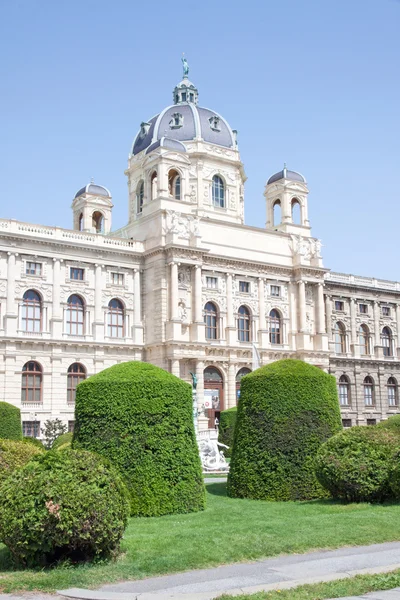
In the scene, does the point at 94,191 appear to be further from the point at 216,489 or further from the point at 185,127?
the point at 216,489

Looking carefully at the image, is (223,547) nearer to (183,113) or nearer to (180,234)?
(180,234)

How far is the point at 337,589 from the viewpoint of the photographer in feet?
31.8

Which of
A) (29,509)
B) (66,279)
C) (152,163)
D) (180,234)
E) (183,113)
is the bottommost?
(29,509)

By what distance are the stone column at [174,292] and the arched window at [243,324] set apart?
763 cm

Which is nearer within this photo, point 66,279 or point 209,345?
point 66,279

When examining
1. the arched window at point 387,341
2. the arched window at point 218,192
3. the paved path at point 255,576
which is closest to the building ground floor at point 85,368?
the arched window at point 387,341

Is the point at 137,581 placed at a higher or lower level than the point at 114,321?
lower

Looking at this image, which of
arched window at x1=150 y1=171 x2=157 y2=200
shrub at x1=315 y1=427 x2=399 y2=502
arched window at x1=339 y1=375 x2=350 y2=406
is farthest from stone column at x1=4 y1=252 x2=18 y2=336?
shrub at x1=315 y1=427 x2=399 y2=502

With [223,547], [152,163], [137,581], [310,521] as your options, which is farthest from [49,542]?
[152,163]

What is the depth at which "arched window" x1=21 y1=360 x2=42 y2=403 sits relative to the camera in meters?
49.0

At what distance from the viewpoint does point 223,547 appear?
39.9 ft

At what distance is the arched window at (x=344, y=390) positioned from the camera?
67.1 metres

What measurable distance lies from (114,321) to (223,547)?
139ft

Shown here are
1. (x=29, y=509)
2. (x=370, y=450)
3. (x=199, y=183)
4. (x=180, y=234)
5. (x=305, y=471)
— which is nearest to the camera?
(x=29, y=509)
